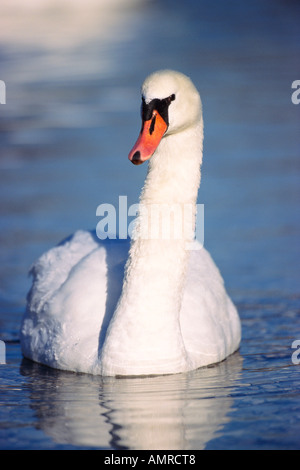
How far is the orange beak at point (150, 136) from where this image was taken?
691 centimetres

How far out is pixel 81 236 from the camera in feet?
31.3

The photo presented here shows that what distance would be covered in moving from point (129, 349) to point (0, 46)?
1818 cm

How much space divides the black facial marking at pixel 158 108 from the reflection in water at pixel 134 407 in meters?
1.96

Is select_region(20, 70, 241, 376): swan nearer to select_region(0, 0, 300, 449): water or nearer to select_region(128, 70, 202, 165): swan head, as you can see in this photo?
select_region(128, 70, 202, 165): swan head

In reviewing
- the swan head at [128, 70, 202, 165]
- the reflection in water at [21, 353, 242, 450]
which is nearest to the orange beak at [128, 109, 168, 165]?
the swan head at [128, 70, 202, 165]

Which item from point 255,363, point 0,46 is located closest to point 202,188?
point 255,363

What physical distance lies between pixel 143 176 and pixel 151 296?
7.55m

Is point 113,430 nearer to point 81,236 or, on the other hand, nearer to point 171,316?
point 171,316

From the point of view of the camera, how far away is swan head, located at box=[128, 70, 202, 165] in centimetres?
705

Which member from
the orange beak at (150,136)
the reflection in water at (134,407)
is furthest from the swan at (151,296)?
the reflection in water at (134,407)

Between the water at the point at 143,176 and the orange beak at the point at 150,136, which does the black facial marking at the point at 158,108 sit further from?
the water at the point at 143,176

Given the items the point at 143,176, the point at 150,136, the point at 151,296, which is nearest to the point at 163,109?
the point at 150,136

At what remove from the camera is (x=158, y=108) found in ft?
23.8
